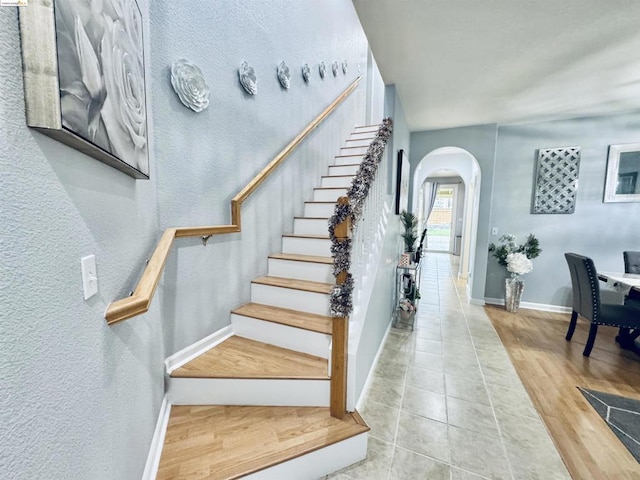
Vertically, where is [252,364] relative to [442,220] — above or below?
below

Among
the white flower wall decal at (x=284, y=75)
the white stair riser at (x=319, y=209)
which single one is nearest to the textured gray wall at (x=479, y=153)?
the white stair riser at (x=319, y=209)

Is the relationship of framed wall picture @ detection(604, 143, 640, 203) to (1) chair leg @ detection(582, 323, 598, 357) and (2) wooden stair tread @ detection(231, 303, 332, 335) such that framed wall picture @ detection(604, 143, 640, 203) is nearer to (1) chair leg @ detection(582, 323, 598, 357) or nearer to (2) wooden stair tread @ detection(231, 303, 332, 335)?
(1) chair leg @ detection(582, 323, 598, 357)

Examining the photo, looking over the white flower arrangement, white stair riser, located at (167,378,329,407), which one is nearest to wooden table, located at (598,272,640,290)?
the white flower arrangement

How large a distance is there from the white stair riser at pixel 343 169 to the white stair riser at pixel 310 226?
3.32 feet

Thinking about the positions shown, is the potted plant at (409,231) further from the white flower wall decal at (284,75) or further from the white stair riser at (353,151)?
the white flower wall decal at (284,75)

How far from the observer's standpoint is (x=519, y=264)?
3812 millimetres

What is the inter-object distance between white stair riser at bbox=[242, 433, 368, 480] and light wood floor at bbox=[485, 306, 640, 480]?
1208 mm

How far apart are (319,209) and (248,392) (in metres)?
1.80

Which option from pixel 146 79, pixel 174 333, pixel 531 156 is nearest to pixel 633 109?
pixel 531 156

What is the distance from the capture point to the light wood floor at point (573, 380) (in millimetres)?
1561

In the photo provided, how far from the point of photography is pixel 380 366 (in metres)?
2.50

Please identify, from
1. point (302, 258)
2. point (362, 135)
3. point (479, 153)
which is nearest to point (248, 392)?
point (302, 258)

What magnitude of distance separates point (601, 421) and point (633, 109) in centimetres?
406

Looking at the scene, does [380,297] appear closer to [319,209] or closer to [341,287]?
[319,209]
